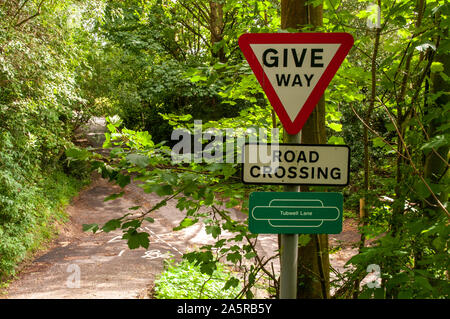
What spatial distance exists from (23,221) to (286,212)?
9.69 m

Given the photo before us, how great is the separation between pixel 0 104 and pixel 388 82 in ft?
25.7

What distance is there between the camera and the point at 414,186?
2.46 m

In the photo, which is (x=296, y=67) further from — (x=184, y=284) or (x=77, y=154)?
(x=184, y=284)

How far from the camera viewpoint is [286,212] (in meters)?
1.65

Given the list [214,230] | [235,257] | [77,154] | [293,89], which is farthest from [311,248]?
[77,154]

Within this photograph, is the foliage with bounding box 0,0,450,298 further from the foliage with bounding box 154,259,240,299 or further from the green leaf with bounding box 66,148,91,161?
the foliage with bounding box 154,259,240,299

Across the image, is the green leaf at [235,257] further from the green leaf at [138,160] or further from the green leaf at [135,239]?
the green leaf at [138,160]

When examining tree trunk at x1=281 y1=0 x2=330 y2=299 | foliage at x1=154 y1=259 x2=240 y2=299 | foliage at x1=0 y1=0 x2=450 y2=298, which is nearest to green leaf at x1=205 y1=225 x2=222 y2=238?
foliage at x1=0 y1=0 x2=450 y2=298

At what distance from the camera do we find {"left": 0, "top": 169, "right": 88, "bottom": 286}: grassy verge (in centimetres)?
859

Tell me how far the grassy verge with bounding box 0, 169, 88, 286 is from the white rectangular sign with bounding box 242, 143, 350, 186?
27.9 ft

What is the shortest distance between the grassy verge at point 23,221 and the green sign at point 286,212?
27.9ft

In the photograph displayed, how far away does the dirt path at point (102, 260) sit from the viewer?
7645 mm
